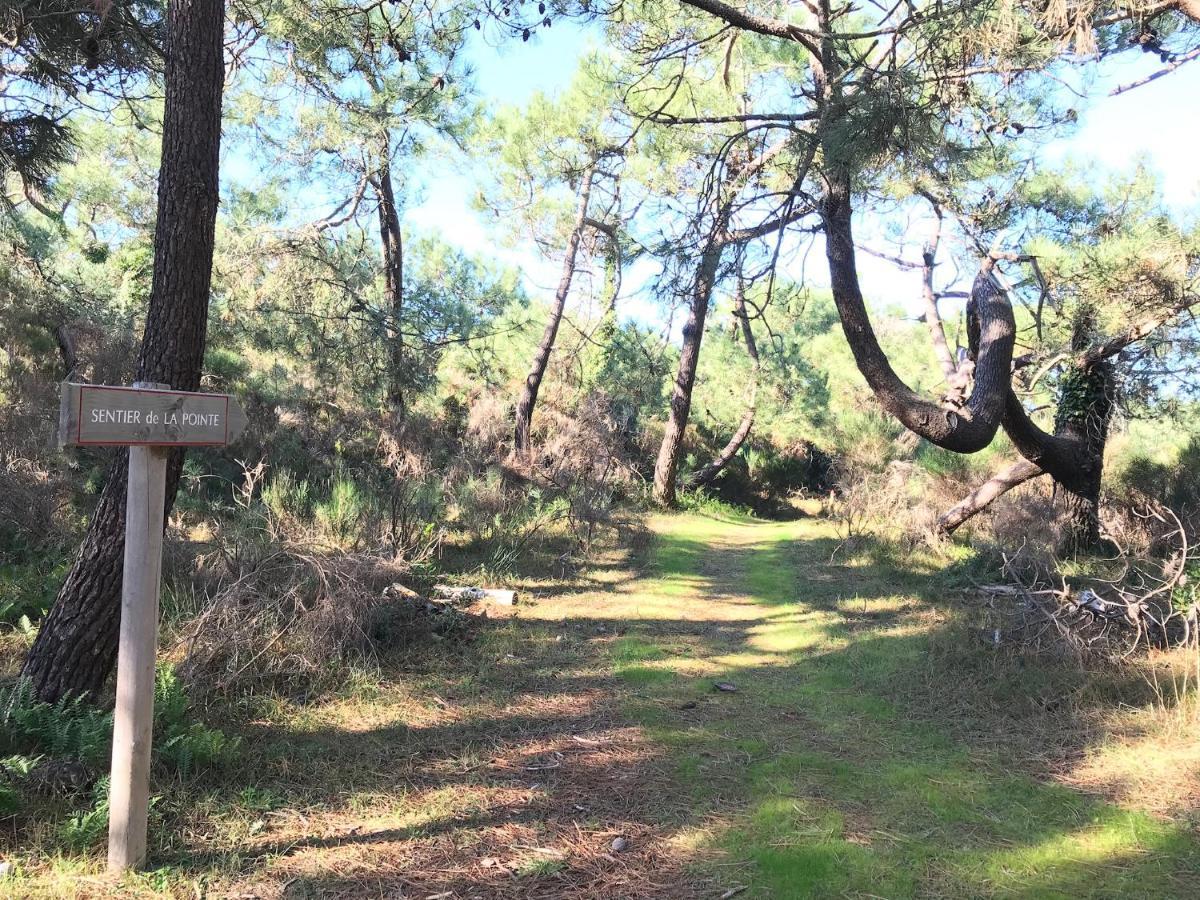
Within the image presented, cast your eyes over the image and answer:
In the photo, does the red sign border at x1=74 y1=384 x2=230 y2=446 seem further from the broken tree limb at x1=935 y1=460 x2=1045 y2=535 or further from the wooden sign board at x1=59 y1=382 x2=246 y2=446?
the broken tree limb at x1=935 y1=460 x2=1045 y2=535

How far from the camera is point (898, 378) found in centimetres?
700

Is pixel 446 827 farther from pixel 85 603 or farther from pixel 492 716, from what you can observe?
pixel 85 603

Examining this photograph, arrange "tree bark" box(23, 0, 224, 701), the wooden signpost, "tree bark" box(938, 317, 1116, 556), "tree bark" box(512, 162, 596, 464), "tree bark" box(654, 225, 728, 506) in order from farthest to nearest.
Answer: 1. "tree bark" box(654, 225, 728, 506)
2. "tree bark" box(512, 162, 596, 464)
3. "tree bark" box(938, 317, 1116, 556)
4. "tree bark" box(23, 0, 224, 701)
5. the wooden signpost

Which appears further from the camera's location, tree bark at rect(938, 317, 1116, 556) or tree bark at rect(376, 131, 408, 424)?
tree bark at rect(938, 317, 1116, 556)

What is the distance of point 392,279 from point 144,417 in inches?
343

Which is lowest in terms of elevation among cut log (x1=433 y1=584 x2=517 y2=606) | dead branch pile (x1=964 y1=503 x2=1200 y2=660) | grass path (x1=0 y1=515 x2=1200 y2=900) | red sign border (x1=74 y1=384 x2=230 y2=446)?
grass path (x1=0 y1=515 x2=1200 y2=900)

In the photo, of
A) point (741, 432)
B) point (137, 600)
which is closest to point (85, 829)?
point (137, 600)

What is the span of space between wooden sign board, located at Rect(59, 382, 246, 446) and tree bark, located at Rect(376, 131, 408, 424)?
6146mm

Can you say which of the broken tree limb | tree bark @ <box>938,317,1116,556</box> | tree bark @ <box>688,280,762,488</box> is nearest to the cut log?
the broken tree limb

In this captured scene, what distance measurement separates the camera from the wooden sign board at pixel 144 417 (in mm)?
2631

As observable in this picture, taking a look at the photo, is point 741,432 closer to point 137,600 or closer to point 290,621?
point 290,621

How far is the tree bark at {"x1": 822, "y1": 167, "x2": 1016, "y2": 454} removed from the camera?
6.50 m

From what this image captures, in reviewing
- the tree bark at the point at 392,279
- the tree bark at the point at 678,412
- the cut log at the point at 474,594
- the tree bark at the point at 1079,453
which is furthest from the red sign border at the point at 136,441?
the tree bark at the point at 678,412

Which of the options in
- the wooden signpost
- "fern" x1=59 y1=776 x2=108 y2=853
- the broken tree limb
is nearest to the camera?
the wooden signpost
